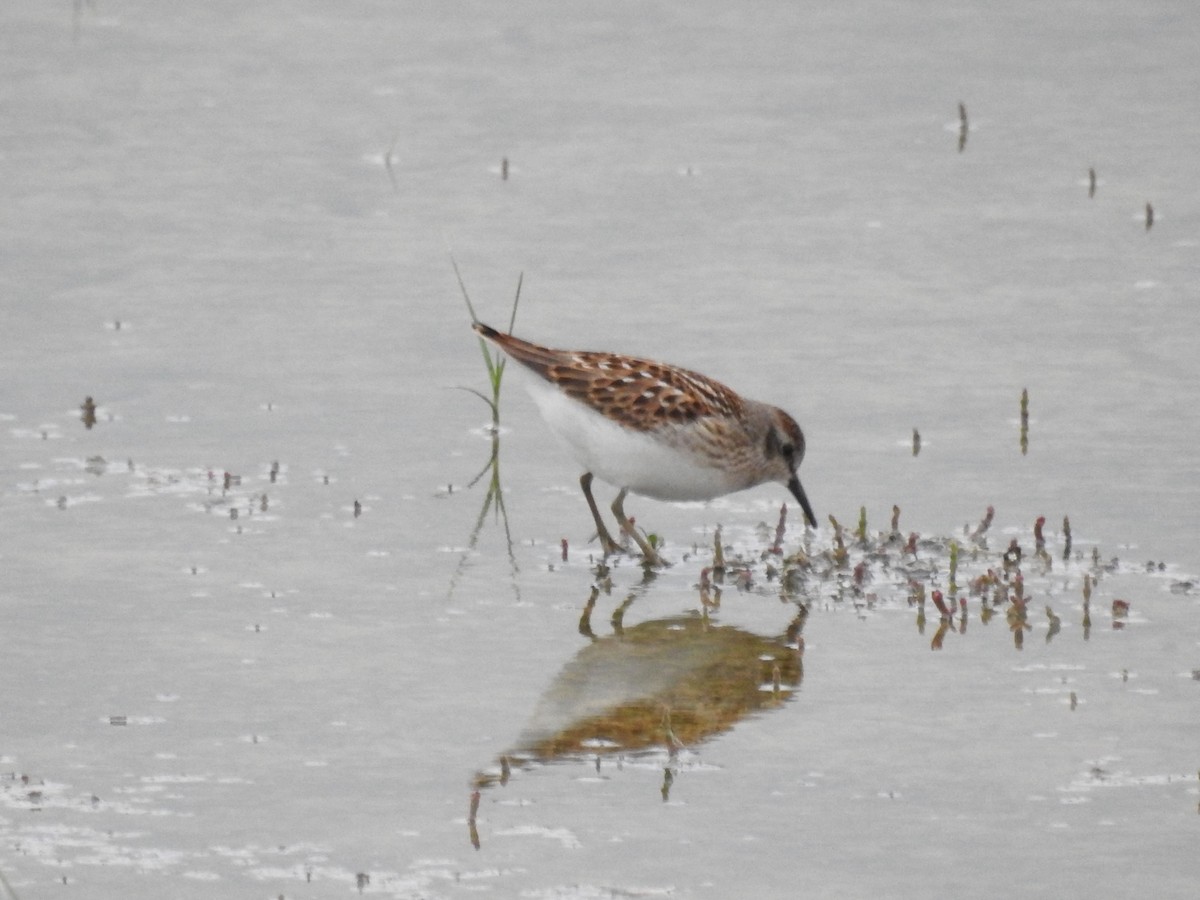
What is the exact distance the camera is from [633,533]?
9852mm

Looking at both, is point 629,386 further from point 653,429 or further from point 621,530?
point 621,530

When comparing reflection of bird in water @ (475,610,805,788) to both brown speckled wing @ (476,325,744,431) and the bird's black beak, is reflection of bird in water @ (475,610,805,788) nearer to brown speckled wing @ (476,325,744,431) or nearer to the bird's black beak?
the bird's black beak

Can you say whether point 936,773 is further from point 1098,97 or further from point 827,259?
point 1098,97

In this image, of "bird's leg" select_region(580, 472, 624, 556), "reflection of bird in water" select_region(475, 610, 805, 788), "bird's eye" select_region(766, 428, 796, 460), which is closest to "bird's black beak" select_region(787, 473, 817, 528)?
"bird's eye" select_region(766, 428, 796, 460)

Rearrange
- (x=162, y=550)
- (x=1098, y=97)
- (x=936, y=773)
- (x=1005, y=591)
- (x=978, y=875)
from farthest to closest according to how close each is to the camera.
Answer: (x=1098, y=97), (x=162, y=550), (x=1005, y=591), (x=936, y=773), (x=978, y=875)

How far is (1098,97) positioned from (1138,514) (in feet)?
21.7

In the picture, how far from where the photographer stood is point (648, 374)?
10.2 m

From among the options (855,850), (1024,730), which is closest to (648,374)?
(1024,730)

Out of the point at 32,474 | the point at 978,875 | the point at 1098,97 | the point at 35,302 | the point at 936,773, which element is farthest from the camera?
the point at 1098,97

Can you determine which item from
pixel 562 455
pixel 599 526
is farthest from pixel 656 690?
pixel 562 455

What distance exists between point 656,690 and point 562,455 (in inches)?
118

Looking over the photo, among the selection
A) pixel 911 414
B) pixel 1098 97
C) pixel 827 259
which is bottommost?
pixel 911 414

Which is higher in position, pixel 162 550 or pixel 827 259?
pixel 827 259

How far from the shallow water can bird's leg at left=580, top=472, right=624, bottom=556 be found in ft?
0.31
